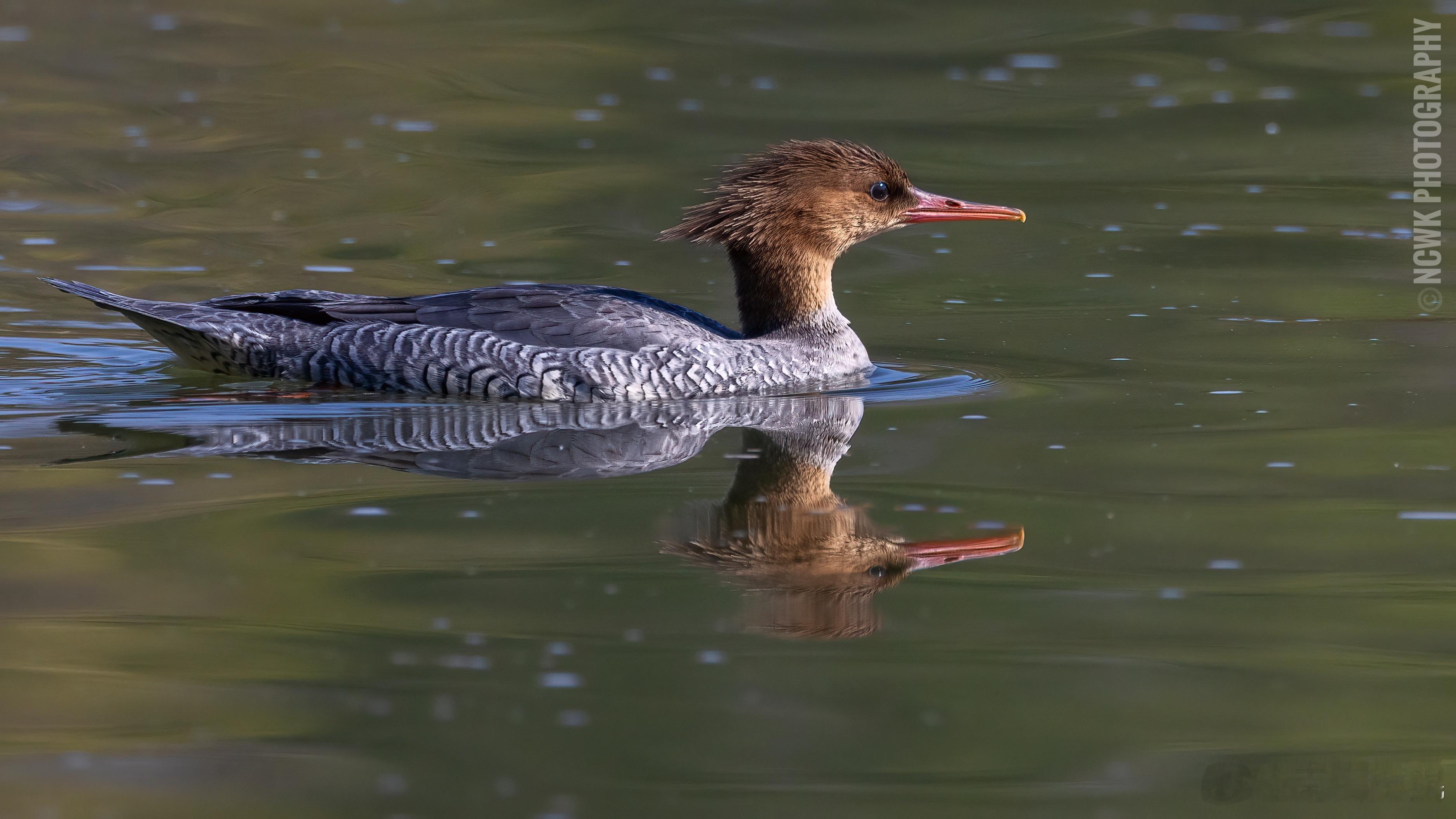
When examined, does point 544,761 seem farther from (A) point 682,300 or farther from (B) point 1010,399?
(A) point 682,300

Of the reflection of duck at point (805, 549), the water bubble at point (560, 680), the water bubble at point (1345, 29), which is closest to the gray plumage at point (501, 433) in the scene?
the reflection of duck at point (805, 549)

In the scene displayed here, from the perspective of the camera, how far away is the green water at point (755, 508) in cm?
520

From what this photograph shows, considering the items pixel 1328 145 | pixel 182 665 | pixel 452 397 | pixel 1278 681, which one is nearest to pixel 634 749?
pixel 182 665

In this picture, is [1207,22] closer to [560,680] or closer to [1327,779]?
[1327,779]

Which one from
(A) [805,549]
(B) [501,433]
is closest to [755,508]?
(A) [805,549]

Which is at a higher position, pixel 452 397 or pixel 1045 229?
pixel 1045 229

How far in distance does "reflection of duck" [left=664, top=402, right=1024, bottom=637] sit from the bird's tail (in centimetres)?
322

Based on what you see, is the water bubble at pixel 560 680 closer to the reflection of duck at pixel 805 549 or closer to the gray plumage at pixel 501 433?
the reflection of duck at pixel 805 549

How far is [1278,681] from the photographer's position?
5746 millimetres

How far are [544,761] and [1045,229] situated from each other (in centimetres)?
972

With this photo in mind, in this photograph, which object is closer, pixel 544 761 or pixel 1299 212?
pixel 544 761

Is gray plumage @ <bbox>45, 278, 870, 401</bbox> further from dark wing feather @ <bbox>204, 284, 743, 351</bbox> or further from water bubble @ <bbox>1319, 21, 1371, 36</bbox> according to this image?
water bubble @ <bbox>1319, 21, 1371, 36</bbox>

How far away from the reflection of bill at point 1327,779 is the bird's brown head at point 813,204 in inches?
201

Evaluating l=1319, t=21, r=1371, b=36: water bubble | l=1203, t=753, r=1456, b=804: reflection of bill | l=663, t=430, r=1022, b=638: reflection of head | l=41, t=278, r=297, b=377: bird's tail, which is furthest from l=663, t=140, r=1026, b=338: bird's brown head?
l=1319, t=21, r=1371, b=36: water bubble
